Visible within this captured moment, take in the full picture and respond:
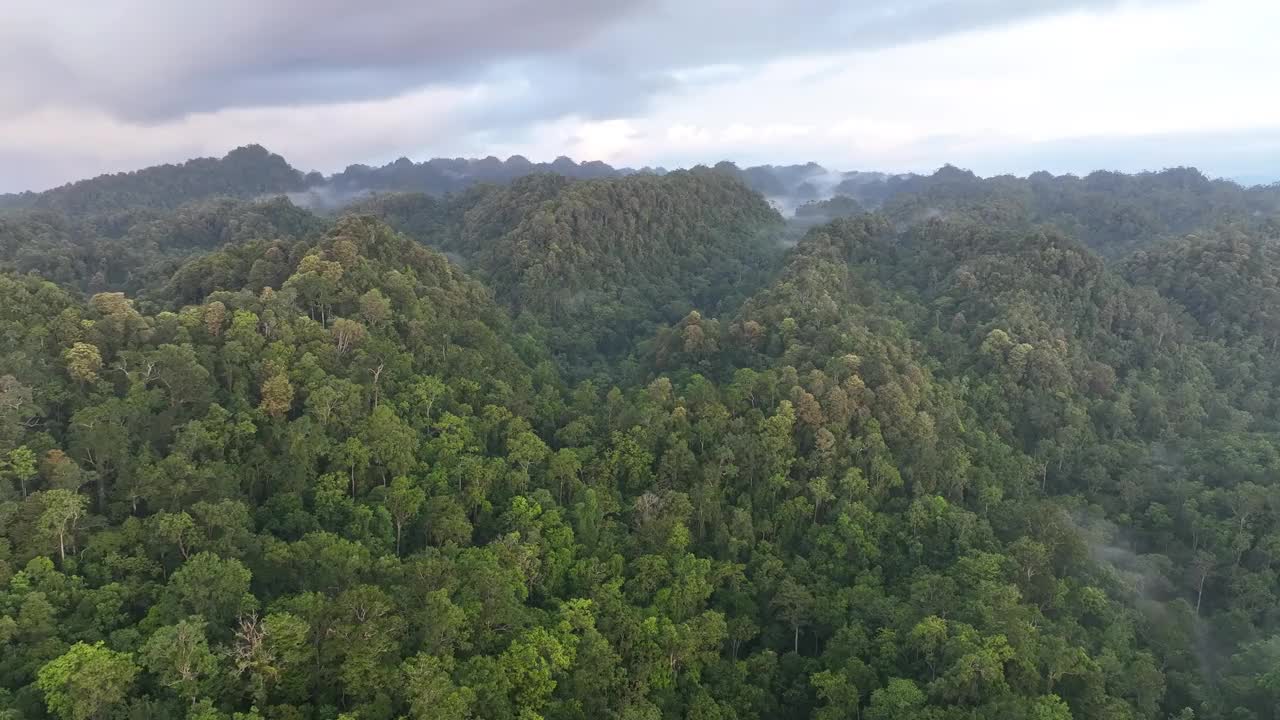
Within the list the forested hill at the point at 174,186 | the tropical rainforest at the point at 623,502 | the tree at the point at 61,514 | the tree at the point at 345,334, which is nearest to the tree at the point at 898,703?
the tropical rainforest at the point at 623,502

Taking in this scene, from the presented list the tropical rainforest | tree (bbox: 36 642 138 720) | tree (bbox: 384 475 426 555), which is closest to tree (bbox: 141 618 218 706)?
the tropical rainforest

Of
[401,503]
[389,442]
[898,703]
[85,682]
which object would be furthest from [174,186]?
[898,703]

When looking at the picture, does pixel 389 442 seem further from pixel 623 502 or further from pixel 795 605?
pixel 795 605

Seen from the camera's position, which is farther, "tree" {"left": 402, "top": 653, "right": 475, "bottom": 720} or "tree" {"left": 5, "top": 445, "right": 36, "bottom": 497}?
"tree" {"left": 5, "top": 445, "right": 36, "bottom": 497}

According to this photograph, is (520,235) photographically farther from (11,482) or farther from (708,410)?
(11,482)

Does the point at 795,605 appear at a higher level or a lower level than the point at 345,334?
lower

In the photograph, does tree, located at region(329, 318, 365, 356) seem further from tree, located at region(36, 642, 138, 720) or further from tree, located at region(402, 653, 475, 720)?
tree, located at region(402, 653, 475, 720)
